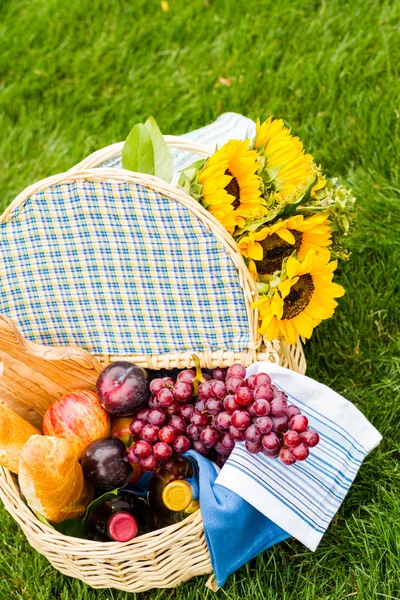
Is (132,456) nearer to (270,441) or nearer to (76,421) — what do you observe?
(76,421)

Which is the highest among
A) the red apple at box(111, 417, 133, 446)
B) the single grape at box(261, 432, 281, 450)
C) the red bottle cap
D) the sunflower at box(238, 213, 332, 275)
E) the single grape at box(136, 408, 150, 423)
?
the sunflower at box(238, 213, 332, 275)

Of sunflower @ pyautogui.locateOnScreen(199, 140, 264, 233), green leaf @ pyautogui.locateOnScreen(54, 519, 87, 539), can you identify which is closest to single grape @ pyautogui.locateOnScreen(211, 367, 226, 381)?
sunflower @ pyautogui.locateOnScreen(199, 140, 264, 233)

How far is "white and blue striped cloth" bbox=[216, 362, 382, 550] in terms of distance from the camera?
145 centimetres

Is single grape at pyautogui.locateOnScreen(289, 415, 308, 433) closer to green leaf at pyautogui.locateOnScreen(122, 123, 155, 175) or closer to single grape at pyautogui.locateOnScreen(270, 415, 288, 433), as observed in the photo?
single grape at pyautogui.locateOnScreen(270, 415, 288, 433)

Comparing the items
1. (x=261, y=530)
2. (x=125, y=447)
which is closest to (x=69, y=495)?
(x=125, y=447)

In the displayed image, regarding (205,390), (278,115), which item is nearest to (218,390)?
(205,390)

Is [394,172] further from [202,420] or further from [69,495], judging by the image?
[69,495]

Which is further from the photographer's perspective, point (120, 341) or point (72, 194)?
point (120, 341)

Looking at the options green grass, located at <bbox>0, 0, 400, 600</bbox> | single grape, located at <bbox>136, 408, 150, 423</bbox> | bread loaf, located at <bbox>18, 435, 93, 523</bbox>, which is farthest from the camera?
green grass, located at <bbox>0, 0, 400, 600</bbox>

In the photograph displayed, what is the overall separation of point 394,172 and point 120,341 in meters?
1.13

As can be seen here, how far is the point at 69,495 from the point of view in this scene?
1454 millimetres

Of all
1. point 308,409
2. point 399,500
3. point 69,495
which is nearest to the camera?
point 69,495

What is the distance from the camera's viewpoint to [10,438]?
1.49 metres

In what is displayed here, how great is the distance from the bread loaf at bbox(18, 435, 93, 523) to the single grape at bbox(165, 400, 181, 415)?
0.23 metres
